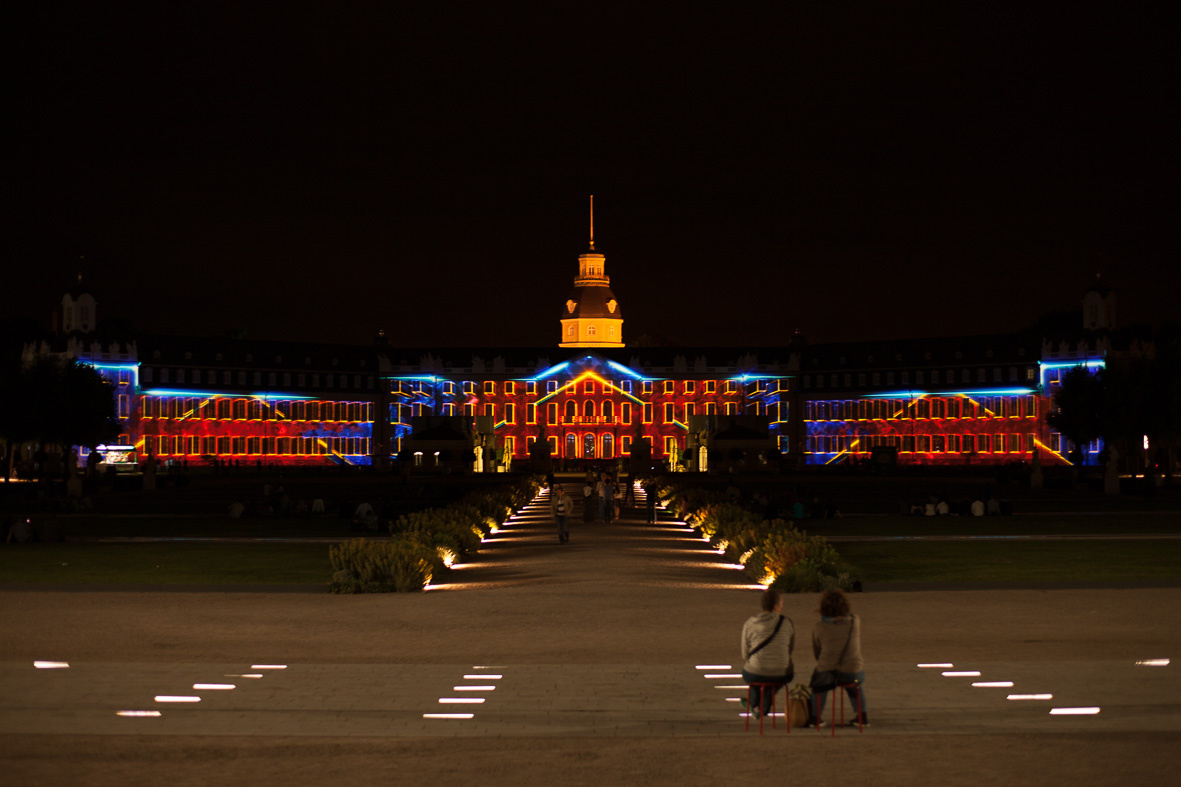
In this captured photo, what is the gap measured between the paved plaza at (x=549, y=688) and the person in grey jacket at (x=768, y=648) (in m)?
0.46

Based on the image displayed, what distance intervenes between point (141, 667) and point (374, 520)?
76.4 ft

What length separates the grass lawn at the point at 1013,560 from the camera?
91.9 ft

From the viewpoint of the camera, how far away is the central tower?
18550cm

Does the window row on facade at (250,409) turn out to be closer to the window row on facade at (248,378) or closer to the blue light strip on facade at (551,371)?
the window row on facade at (248,378)

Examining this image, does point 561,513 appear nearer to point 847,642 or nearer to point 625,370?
point 847,642

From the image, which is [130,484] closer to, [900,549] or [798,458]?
[900,549]

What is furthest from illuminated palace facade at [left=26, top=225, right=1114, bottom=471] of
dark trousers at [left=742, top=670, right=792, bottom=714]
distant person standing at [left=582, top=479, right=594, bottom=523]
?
dark trousers at [left=742, top=670, right=792, bottom=714]

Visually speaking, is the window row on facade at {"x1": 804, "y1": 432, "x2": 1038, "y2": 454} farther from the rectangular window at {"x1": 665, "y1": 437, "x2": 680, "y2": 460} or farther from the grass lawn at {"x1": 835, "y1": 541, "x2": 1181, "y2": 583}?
the grass lawn at {"x1": 835, "y1": 541, "x2": 1181, "y2": 583}

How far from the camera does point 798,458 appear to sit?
15500 centimetres

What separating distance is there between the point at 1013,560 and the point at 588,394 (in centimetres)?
13385

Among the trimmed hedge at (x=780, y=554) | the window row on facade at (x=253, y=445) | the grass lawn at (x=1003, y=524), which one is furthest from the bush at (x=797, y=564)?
the window row on facade at (x=253, y=445)

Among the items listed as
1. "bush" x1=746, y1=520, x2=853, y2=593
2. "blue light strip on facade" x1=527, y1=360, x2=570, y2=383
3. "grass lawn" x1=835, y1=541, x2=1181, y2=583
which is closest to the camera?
"bush" x1=746, y1=520, x2=853, y2=593

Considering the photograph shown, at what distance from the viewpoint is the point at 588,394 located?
Result: 541 ft

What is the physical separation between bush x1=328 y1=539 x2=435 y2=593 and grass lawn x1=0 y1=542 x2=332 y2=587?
1144 millimetres
